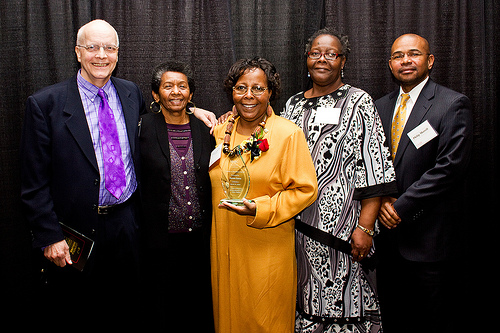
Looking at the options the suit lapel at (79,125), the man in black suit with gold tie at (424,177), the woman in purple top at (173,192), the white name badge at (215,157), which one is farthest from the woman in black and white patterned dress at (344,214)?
the suit lapel at (79,125)

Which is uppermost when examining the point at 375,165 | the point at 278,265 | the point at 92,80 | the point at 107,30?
the point at 107,30

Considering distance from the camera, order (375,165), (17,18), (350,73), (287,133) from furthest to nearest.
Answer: (350,73)
(17,18)
(375,165)
(287,133)

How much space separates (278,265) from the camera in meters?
1.92

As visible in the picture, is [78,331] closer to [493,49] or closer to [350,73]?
[350,73]

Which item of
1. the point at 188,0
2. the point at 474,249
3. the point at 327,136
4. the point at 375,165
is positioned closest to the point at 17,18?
the point at 188,0

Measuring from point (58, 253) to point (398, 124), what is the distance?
2.04 meters

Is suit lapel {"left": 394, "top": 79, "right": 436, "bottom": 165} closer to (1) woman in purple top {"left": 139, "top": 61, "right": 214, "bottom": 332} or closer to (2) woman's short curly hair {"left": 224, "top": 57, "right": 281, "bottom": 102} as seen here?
(2) woman's short curly hair {"left": 224, "top": 57, "right": 281, "bottom": 102}

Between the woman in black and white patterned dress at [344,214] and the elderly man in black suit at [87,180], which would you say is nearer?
the elderly man in black suit at [87,180]

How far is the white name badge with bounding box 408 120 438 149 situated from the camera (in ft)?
7.02

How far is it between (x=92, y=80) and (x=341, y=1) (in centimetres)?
184

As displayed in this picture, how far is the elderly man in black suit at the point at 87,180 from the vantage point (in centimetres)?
191

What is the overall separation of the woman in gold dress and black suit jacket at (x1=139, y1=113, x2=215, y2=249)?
125 mm

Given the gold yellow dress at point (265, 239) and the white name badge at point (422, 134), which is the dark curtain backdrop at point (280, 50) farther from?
the gold yellow dress at point (265, 239)

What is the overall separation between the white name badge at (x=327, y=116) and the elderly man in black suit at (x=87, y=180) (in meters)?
1.02
